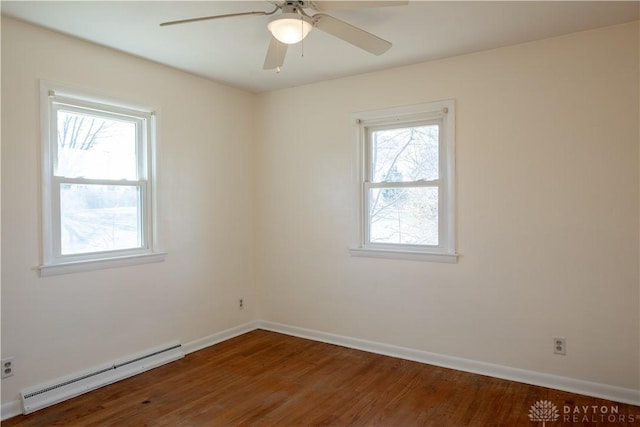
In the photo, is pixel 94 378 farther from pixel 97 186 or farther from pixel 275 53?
pixel 275 53

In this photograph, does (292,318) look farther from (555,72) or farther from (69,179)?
(555,72)

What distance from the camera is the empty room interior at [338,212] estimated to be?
9.05ft

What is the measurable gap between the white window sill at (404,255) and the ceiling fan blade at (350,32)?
1.77 m

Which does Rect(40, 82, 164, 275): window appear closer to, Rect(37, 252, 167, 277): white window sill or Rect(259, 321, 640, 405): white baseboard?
Rect(37, 252, 167, 277): white window sill

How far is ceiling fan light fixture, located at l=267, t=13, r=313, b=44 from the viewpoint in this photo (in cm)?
222

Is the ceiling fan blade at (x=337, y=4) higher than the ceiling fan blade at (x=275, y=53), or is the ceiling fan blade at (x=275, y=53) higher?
the ceiling fan blade at (x=337, y=4)

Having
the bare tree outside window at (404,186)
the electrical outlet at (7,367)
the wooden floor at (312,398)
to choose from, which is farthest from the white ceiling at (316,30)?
the wooden floor at (312,398)

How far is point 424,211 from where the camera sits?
3697 millimetres

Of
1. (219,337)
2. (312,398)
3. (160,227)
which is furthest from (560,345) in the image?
(160,227)

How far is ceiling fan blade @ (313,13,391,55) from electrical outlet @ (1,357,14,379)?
287cm

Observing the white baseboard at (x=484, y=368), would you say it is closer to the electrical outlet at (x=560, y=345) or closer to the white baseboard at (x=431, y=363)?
the white baseboard at (x=431, y=363)

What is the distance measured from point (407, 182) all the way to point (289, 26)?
1919 mm

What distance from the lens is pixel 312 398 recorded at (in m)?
3.00

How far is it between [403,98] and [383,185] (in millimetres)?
793
